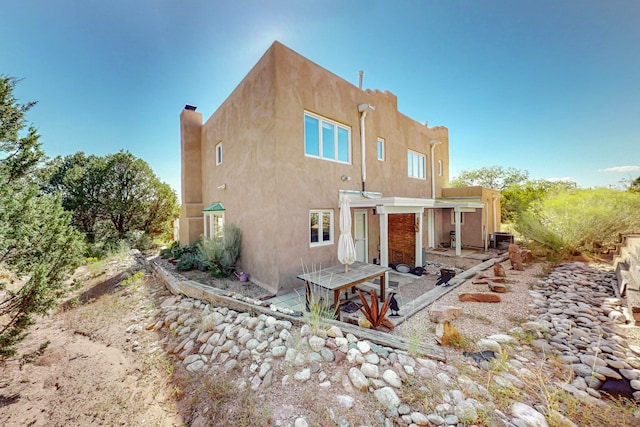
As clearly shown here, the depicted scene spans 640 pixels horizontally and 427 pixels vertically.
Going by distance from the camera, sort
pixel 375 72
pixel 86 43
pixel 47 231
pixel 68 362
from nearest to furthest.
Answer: pixel 68 362, pixel 47 231, pixel 86 43, pixel 375 72

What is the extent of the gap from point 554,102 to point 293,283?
18734 mm

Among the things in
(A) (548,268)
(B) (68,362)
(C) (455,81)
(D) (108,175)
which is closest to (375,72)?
(C) (455,81)

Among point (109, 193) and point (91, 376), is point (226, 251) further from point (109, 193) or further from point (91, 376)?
point (109, 193)

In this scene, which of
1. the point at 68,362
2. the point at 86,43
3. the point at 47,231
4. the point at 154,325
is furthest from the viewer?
the point at 86,43

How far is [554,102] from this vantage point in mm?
13945

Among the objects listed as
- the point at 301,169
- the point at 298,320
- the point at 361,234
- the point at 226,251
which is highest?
the point at 301,169

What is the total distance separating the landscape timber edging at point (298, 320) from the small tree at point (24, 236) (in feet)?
9.73

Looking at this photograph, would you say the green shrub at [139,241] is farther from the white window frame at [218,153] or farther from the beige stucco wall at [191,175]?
the white window frame at [218,153]

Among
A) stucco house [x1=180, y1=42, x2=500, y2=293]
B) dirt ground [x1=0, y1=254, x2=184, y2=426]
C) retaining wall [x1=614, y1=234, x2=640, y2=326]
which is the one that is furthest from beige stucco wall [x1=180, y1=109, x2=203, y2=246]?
retaining wall [x1=614, y1=234, x2=640, y2=326]

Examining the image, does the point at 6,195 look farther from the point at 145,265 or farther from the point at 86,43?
the point at 145,265

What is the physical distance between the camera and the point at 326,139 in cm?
943

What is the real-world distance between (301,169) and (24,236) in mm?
7271

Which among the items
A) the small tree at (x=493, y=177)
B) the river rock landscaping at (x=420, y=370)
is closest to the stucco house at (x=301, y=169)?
the river rock landscaping at (x=420, y=370)

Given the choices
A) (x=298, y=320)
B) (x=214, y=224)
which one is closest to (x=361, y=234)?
(x=298, y=320)
